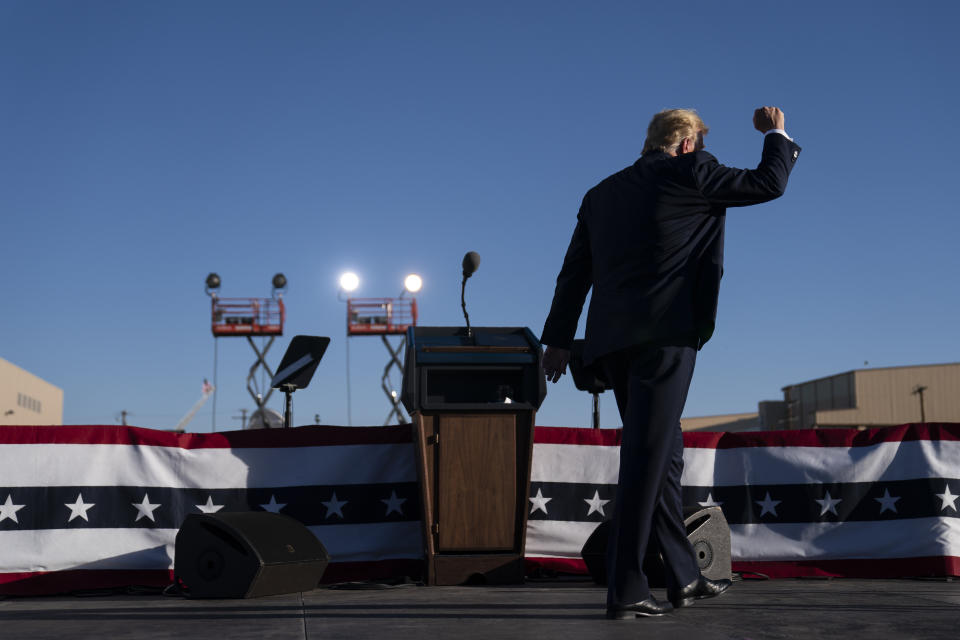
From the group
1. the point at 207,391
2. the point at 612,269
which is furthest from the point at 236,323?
the point at 207,391

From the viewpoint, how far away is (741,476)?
19.3 feet

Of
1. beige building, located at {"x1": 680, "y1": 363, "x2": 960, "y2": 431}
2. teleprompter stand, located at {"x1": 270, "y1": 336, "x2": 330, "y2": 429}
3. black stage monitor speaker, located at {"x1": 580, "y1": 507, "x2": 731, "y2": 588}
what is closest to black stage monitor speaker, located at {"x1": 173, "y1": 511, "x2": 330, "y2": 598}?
teleprompter stand, located at {"x1": 270, "y1": 336, "x2": 330, "y2": 429}

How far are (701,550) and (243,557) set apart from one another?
2.32m

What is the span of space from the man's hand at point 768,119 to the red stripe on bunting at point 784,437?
2.88 meters

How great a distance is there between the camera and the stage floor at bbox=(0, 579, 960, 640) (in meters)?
2.93

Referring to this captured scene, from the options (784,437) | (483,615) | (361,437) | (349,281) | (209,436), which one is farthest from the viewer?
(349,281)

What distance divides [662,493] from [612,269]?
2.75ft

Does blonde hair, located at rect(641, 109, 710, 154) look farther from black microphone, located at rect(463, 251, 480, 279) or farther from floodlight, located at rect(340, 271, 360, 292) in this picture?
floodlight, located at rect(340, 271, 360, 292)

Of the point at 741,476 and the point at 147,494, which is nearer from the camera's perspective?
the point at 147,494

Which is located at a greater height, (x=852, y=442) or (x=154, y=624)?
A: (x=852, y=442)

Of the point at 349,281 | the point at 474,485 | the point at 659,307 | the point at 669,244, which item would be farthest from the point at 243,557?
the point at 349,281

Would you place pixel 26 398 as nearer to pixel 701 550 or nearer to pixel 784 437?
pixel 784 437

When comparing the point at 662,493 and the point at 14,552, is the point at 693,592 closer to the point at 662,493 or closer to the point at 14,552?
the point at 662,493

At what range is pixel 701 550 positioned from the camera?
4.80 meters
